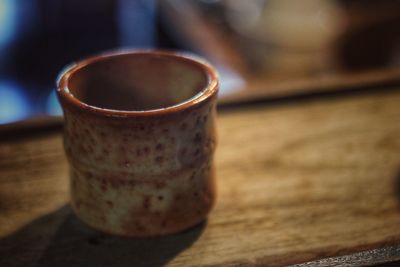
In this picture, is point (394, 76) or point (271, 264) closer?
point (271, 264)

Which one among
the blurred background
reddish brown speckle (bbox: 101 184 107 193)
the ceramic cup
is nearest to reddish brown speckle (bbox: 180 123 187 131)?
the ceramic cup

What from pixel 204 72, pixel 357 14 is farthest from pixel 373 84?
pixel 357 14

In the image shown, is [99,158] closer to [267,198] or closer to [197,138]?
[197,138]

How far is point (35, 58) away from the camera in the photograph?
2547 mm

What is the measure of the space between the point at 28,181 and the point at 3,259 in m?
0.17

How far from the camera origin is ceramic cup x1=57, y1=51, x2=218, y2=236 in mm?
554

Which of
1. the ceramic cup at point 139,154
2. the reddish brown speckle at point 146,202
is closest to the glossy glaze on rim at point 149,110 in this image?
the ceramic cup at point 139,154

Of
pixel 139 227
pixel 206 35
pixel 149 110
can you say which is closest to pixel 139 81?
pixel 149 110

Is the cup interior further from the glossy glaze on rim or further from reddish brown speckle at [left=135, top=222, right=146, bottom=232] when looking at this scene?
reddish brown speckle at [left=135, top=222, right=146, bottom=232]

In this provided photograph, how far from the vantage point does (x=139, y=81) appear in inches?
27.8

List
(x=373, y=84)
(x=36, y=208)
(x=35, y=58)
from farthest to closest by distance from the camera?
(x=35, y=58), (x=373, y=84), (x=36, y=208)

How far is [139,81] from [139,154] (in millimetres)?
175

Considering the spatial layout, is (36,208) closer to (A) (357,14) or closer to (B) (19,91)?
(A) (357,14)

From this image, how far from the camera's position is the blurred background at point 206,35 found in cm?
175
